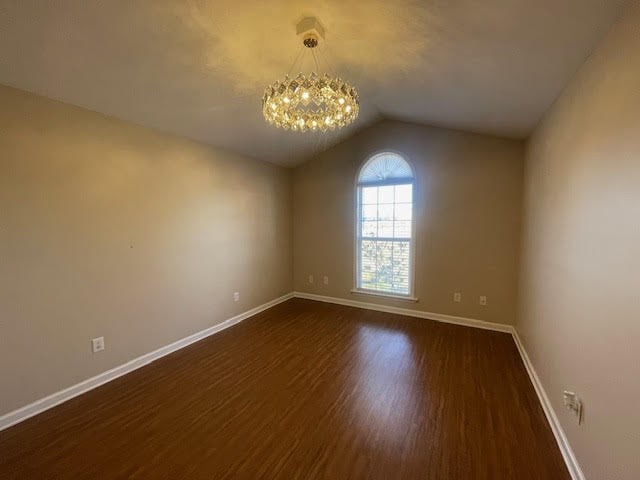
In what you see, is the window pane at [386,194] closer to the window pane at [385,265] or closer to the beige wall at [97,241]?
the window pane at [385,265]

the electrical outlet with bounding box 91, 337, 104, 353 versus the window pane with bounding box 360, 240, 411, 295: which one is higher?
the window pane with bounding box 360, 240, 411, 295

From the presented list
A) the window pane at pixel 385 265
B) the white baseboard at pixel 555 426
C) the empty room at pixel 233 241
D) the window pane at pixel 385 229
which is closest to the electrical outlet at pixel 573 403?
the empty room at pixel 233 241

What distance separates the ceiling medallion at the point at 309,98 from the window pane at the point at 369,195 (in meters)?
2.29

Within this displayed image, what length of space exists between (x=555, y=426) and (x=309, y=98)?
8.71ft

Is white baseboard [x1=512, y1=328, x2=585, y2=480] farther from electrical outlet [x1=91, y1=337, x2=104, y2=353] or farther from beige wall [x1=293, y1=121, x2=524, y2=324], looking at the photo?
electrical outlet [x1=91, y1=337, x2=104, y2=353]

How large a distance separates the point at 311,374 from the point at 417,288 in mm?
2118

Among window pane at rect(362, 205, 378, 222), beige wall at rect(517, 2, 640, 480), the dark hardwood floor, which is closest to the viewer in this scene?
beige wall at rect(517, 2, 640, 480)

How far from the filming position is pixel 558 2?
1232mm

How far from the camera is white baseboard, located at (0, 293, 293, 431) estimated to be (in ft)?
6.29

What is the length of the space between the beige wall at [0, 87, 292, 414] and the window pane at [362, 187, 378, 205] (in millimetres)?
1945

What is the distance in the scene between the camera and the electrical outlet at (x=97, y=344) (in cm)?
232

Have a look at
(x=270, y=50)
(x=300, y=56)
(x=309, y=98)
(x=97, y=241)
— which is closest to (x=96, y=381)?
(x=97, y=241)

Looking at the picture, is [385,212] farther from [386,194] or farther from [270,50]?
[270,50]

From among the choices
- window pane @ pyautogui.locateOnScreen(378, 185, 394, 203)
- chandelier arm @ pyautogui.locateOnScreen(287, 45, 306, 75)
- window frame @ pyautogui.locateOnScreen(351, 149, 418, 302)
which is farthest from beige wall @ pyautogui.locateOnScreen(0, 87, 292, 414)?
window pane @ pyautogui.locateOnScreen(378, 185, 394, 203)
